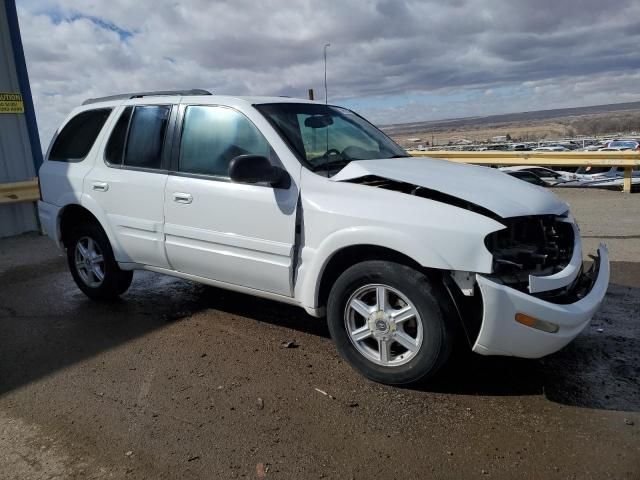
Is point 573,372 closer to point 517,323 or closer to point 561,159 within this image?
point 517,323

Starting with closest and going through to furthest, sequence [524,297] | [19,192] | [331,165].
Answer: [524,297], [331,165], [19,192]

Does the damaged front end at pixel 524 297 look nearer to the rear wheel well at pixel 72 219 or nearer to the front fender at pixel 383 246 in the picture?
the front fender at pixel 383 246

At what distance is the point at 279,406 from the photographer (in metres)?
3.35

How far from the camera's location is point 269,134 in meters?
3.99

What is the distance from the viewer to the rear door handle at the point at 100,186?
16.1 ft

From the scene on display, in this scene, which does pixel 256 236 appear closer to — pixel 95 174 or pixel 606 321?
pixel 95 174

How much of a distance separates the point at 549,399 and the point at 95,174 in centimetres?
411

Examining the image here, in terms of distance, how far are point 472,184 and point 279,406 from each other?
6.10 ft

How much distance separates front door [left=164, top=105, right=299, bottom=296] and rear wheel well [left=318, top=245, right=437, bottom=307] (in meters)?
0.26

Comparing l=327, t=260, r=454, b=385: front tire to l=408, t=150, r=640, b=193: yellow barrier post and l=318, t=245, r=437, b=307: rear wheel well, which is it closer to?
l=318, t=245, r=437, b=307: rear wheel well

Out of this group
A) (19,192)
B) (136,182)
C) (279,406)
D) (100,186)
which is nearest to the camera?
(279,406)

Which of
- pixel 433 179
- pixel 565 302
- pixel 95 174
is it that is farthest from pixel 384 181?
pixel 95 174

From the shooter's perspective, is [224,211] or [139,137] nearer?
[224,211]

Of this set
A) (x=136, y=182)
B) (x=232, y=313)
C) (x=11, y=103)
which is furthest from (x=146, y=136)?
(x=11, y=103)
